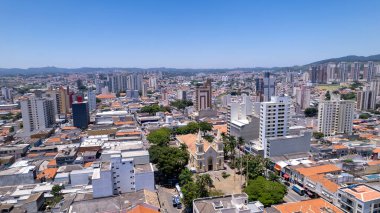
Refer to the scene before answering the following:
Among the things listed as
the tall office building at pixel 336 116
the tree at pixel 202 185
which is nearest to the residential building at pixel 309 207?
the tree at pixel 202 185

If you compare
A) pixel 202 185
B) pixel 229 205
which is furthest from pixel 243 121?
pixel 229 205

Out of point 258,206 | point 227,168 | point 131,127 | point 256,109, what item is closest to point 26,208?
point 258,206

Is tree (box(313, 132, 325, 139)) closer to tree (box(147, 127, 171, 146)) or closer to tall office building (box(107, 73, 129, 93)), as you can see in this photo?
tree (box(147, 127, 171, 146))

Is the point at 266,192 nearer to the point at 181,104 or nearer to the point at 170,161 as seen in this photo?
the point at 170,161

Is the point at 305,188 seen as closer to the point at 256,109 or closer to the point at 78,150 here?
the point at 256,109

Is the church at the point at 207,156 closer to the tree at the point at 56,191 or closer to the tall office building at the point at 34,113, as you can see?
the tree at the point at 56,191
